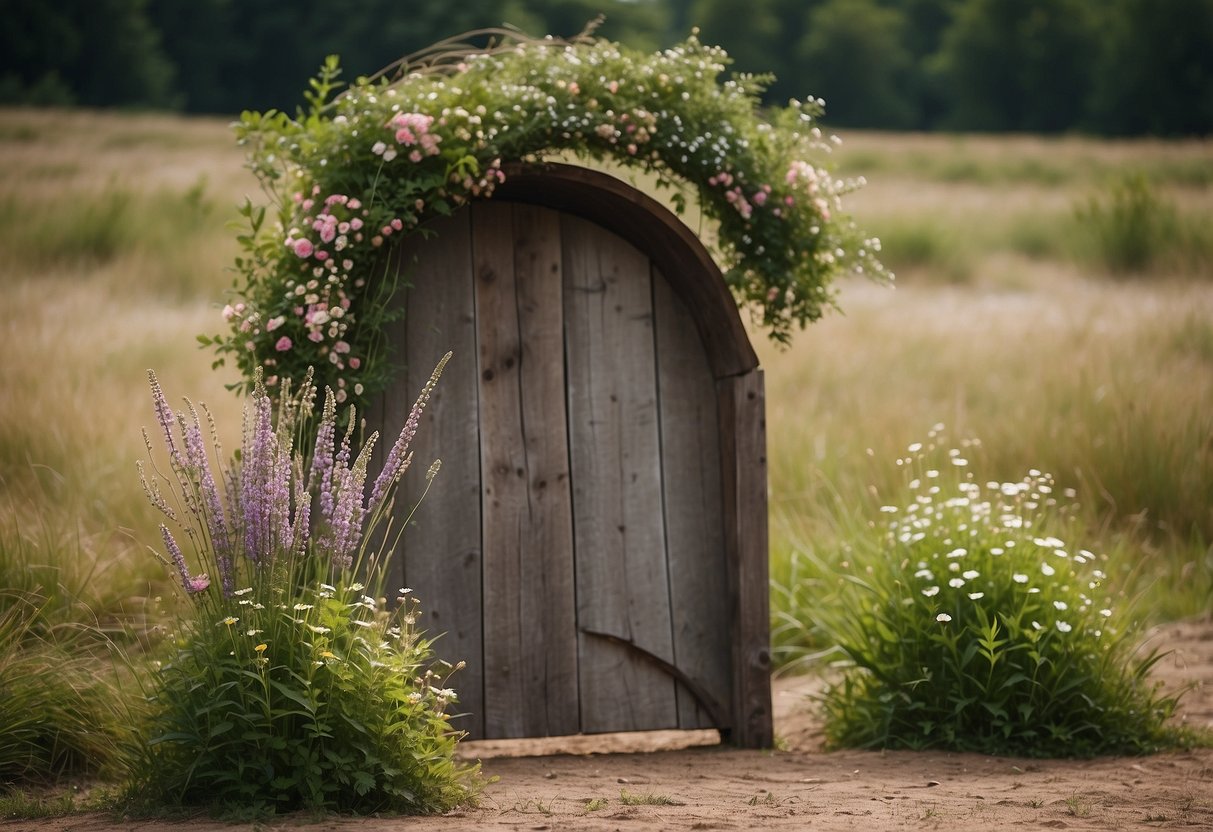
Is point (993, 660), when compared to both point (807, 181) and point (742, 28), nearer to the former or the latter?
point (807, 181)

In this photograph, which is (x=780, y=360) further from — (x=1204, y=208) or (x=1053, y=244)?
(x=1053, y=244)

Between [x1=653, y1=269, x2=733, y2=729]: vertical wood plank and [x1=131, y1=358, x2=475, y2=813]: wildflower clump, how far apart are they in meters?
1.46

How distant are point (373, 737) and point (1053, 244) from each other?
17.3 m

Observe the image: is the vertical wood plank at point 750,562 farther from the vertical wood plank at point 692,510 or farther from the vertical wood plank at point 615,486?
the vertical wood plank at point 615,486

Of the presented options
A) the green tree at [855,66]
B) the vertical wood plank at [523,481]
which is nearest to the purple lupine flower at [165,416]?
the vertical wood plank at [523,481]

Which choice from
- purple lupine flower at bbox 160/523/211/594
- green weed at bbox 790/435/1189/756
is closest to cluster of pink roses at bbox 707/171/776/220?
green weed at bbox 790/435/1189/756

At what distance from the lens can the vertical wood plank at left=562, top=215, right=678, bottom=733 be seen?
4.77 metres

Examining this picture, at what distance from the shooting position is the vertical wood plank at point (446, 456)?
4.55 metres

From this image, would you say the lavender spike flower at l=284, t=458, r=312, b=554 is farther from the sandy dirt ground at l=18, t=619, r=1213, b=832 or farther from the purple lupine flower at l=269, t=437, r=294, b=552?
the sandy dirt ground at l=18, t=619, r=1213, b=832

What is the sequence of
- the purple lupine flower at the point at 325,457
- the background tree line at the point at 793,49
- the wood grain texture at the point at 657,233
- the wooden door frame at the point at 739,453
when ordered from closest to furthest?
the purple lupine flower at the point at 325,457
the wood grain texture at the point at 657,233
the wooden door frame at the point at 739,453
the background tree line at the point at 793,49

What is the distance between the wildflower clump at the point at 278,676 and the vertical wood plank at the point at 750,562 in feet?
4.94

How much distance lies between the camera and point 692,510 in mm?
4910

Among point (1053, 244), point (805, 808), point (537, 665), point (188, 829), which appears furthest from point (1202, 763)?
point (1053, 244)

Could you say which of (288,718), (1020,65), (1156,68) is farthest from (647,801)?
(1020,65)
